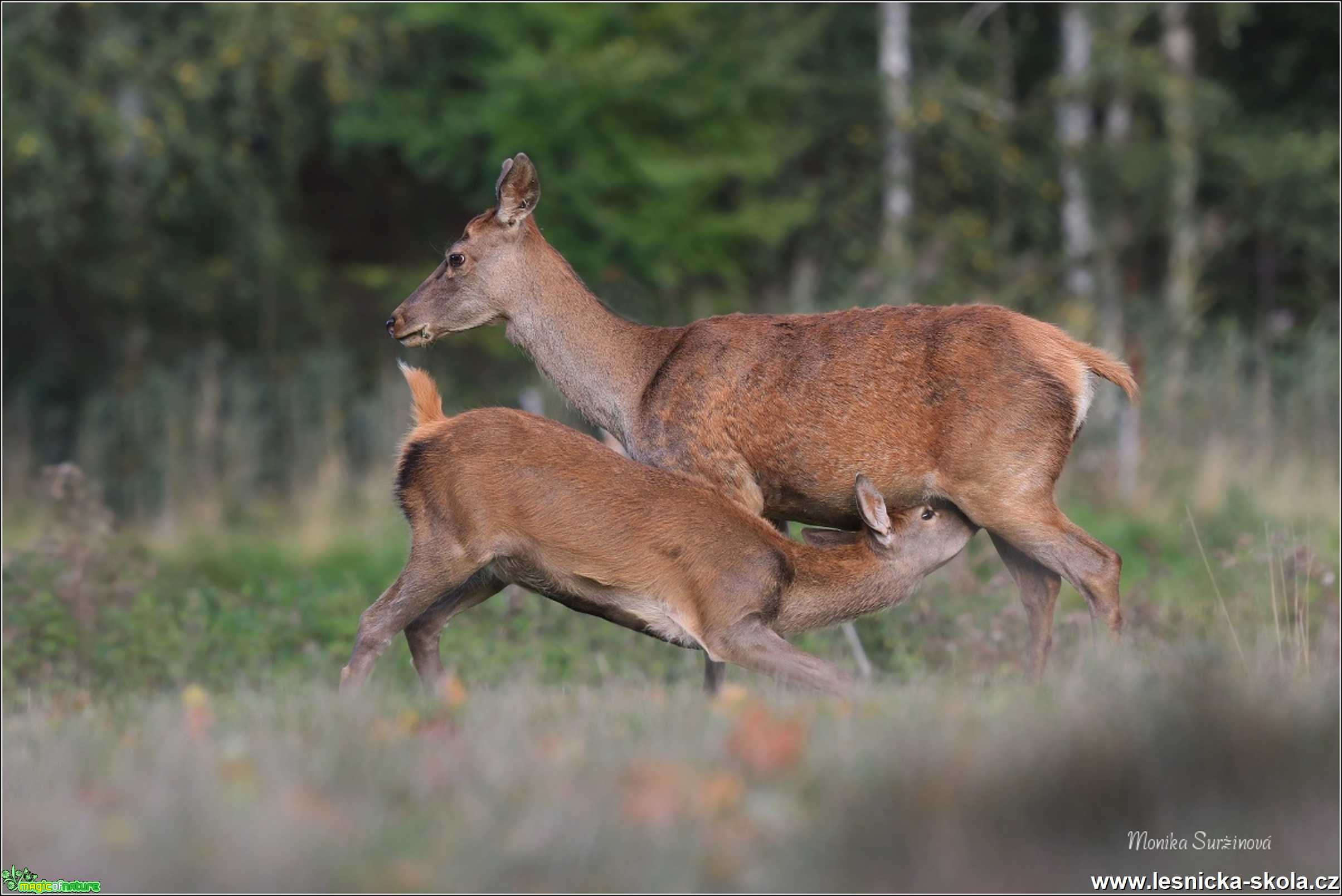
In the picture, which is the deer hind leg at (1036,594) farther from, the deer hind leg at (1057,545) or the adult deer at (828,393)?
the deer hind leg at (1057,545)

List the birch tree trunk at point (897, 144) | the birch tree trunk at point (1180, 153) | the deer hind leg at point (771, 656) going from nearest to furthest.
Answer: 1. the deer hind leg at point (771, 656)
2. the birch tree trunk at point (1180, 153)
3. the birch tree trunk at point (897, 144)

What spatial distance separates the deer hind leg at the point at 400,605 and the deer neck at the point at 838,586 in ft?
3.97

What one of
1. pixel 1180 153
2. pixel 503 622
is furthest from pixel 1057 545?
pixel 1180 153

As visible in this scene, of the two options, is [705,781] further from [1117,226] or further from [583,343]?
[1117,226]

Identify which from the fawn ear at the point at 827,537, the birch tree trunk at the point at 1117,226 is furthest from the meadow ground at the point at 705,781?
the birch tree trunk at the point at 1117,226

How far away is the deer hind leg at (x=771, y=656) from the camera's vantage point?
6352 mm

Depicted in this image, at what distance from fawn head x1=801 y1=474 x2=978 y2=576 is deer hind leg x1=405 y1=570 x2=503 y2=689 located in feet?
4.82

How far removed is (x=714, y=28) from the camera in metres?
18.8

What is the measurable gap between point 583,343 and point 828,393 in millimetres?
1193

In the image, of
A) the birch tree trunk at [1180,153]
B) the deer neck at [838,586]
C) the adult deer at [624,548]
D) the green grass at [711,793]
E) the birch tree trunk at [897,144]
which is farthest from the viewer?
the birch tree trunk at [897,144]

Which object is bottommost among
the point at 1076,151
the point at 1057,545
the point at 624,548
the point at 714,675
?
the point at 714,675

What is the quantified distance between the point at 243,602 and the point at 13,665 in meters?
1.57

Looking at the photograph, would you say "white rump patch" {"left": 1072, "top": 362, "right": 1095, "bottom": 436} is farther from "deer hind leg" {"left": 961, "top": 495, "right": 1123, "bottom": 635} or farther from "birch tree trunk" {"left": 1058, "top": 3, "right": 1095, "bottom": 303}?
"birch tree trunk" {"left": 1058, "top": 3, "right": 1095, "bottom": 303}

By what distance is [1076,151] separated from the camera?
1811 centimetres
